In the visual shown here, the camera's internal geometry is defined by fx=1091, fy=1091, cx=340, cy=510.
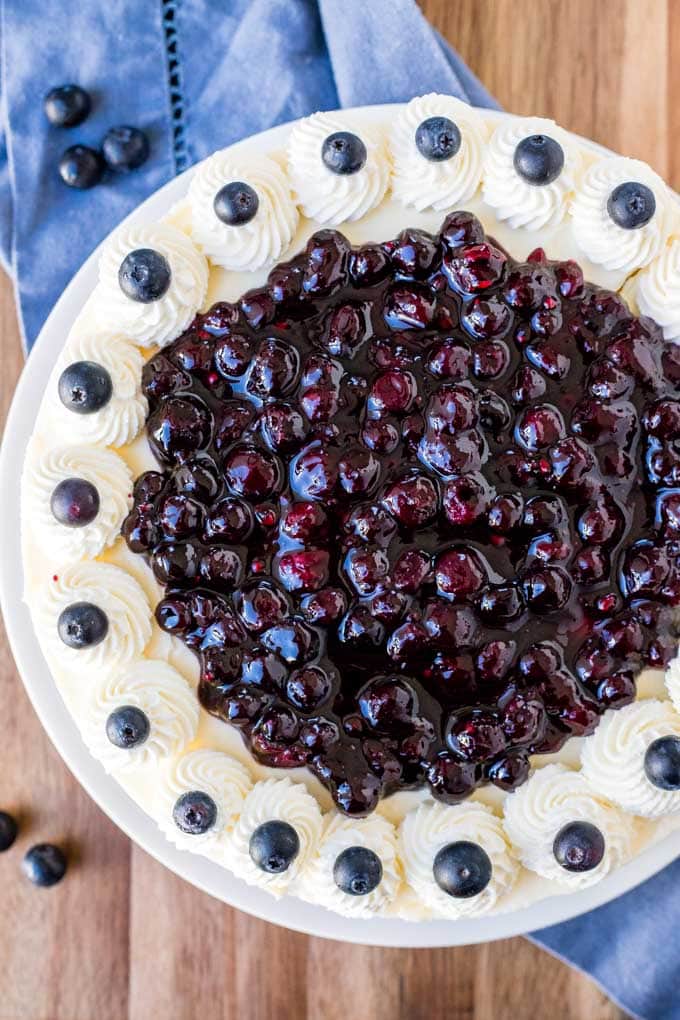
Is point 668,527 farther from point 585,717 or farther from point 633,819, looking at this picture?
point 633,819

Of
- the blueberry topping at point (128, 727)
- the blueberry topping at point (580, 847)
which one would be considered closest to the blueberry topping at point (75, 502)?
the blueberry topping at point (128, 727)

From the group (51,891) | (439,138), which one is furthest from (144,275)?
(51,891)

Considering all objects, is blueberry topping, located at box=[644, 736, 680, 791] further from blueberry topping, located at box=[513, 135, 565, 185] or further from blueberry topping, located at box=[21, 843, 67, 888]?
blueberry topping, located at box=[21, 843, 67, 888]

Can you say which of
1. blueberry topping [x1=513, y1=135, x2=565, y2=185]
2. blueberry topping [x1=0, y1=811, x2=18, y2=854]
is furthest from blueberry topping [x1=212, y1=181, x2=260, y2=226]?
blueberry topping [x1=0, y1=811, x2=18, y2=854]

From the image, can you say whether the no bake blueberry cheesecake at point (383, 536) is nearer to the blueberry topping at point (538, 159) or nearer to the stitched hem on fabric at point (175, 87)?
the blueberry topping at point (538, 159)

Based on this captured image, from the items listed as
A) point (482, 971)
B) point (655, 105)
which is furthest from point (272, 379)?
point (482, 971)
